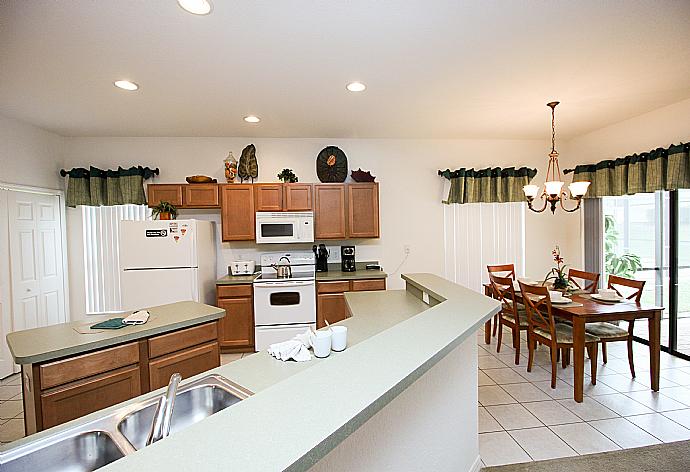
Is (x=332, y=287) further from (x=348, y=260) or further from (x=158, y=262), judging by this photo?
(x=158, y=262)

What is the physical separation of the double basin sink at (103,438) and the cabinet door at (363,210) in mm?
3509

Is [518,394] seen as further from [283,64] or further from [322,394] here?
[283,64]

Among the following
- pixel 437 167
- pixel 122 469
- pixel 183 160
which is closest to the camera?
pixel 122 469

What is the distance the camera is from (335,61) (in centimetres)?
274

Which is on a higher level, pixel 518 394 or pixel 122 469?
pixel 122 469

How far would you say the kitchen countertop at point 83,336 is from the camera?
6.06ft

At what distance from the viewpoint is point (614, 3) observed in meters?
2.08

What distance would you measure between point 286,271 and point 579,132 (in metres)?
4.24

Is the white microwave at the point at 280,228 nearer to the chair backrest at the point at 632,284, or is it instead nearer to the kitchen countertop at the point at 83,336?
the kitchen countertop at the point at 83,336

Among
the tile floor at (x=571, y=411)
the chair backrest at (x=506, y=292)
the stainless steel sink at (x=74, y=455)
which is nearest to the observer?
the stainless steel sink at (x=74, y=455)

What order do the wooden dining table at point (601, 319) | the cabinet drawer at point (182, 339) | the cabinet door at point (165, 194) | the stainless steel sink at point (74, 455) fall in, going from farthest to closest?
1. the cabinet door at point (165, 194)
2. the wooden dining table at point (601, 319)
3. the cabinet drawer at point (182, 339)
4. the stainless steel sink at point (74, 455)

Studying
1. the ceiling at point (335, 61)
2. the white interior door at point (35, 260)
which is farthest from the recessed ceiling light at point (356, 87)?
the white interior door at point (35, 260)

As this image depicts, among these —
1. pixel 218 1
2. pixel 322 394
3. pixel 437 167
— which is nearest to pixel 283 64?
pixel 218 1

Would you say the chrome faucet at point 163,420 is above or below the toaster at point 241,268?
below
